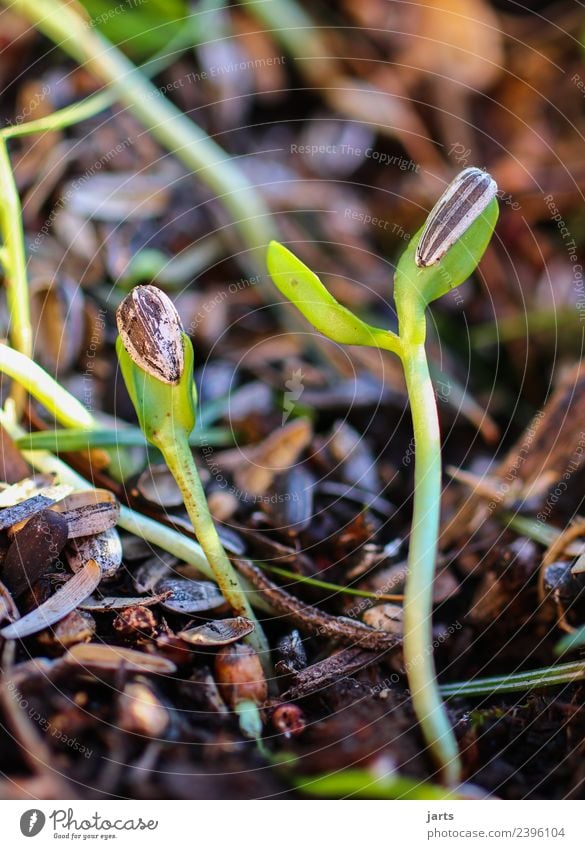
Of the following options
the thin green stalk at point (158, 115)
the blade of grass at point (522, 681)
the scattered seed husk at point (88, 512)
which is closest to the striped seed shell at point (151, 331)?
the scattered seed husk at point (88, 512)

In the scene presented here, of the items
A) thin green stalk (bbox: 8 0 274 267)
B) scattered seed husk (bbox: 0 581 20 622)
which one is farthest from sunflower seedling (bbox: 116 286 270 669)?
thin green stalk (bbox: 8 0 274 267)

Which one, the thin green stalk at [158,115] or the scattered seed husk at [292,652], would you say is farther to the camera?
the thin green stalk at [158,115]

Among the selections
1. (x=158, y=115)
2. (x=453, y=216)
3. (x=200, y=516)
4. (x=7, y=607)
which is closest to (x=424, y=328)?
(x=453, y=216)

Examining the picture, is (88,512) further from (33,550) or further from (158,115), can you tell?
(158,115)

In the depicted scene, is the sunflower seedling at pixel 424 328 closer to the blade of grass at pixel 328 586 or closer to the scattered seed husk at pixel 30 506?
the blade of grass at pixel 328 586

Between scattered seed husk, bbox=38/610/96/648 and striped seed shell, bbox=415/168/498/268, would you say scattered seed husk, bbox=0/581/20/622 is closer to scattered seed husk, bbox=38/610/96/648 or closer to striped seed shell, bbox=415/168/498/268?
scattered seed husk, bbox=38/610/96/648
